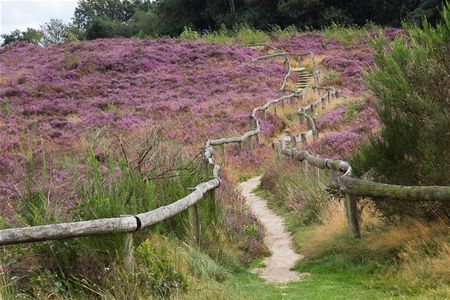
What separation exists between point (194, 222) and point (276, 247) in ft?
7.78

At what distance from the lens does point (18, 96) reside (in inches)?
1146

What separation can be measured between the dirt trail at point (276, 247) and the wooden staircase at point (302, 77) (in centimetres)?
1904

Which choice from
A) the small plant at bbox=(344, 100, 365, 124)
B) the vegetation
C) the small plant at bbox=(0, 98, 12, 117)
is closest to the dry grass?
the vegetation

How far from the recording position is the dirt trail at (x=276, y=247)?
23.7 ft

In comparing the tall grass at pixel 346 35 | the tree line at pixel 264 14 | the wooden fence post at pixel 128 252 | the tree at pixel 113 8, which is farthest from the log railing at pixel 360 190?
the tree at pixel 113 8

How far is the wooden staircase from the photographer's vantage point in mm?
31678

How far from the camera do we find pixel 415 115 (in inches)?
286

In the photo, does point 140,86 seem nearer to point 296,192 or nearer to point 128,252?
point 296,192

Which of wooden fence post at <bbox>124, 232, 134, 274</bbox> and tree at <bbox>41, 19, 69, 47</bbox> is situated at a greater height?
tree at <bbox>41, 19, 69, 47</bbox>

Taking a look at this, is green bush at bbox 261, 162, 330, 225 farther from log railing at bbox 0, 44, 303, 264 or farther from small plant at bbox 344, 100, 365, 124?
small plant at bbox 344, 100, 365, 124

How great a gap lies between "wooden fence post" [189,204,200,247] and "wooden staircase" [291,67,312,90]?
24719 mm

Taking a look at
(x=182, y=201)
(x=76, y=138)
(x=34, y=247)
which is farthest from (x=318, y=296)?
(x=76, y=138)

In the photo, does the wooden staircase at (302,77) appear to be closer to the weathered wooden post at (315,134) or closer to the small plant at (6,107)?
the weathered wooden post at (315,134)

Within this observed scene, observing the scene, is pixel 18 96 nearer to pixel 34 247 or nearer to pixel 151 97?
pixel 151 97
